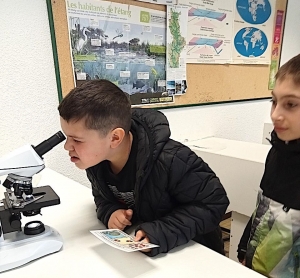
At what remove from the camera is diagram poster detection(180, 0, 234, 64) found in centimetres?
173

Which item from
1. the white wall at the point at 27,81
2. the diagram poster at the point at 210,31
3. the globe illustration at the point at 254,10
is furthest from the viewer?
the globe illustration at the point at 254,10

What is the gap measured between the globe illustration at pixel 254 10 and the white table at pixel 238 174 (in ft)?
3.09

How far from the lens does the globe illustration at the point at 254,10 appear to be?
1963 mm

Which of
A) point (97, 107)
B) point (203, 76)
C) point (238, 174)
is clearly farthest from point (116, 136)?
point (203, 76)

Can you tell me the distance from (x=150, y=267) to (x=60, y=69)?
982mm

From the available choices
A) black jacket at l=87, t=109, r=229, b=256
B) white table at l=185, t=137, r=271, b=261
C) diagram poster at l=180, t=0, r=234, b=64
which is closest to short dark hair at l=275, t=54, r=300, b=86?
black jacket at l=87, t=109, r=229, b=256

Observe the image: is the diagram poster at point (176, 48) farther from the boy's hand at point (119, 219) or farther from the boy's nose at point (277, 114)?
the boy's hand at point (119, 219)

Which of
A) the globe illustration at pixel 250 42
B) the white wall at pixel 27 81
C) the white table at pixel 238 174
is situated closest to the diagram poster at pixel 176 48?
the white table at pixel 238 174

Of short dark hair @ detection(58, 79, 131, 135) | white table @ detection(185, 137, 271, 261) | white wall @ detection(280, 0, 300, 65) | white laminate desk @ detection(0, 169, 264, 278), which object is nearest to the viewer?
white laminate desk @ detection(0, 169, 264, 278)

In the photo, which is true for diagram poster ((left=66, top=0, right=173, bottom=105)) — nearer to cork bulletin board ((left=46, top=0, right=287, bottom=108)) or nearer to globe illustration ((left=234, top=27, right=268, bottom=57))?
cork bulletin board ((left=46, top=0, right=287, bottom=108))

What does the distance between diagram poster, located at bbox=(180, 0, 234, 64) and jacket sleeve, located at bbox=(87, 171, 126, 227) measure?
115 centimetres

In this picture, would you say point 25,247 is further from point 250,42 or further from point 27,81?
point 250,42

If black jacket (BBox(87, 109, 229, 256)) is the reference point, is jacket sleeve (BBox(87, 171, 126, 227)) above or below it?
below

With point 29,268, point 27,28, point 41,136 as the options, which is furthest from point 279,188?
point 27,28
